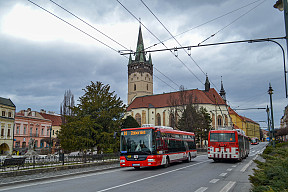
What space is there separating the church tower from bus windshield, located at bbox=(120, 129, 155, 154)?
85.1m

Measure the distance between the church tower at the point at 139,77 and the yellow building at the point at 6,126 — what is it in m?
58.4

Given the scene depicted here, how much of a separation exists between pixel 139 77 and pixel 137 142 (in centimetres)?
8700

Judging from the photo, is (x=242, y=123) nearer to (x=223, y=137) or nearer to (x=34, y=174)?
(x=223, y=137)

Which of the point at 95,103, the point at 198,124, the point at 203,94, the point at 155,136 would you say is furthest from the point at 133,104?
the point at 155,136

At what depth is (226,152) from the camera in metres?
21.8

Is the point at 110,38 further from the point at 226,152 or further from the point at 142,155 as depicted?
the point at 226,152

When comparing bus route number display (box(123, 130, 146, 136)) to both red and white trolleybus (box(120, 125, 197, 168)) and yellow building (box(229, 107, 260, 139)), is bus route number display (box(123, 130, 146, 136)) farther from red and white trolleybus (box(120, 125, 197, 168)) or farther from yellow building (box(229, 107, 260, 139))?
yellow building (box(229, 107, 260, 139))

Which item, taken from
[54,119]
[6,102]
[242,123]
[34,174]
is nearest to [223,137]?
[34,174]

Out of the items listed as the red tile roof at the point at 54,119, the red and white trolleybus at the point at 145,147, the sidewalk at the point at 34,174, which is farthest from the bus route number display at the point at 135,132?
the red tile roof at the point at 54,119

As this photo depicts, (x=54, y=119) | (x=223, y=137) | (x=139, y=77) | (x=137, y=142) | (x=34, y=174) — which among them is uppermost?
(x=139, y=77)

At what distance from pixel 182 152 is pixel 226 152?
3.57 meters

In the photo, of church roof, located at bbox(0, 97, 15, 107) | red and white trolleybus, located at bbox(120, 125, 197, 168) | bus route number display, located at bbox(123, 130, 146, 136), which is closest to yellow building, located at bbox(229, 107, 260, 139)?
church roof, located at bbox(0, 97, 15, 107)

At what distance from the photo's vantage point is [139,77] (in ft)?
341

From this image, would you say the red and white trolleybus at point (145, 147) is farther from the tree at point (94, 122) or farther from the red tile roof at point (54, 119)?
the red tile roof at point (54, 119)
